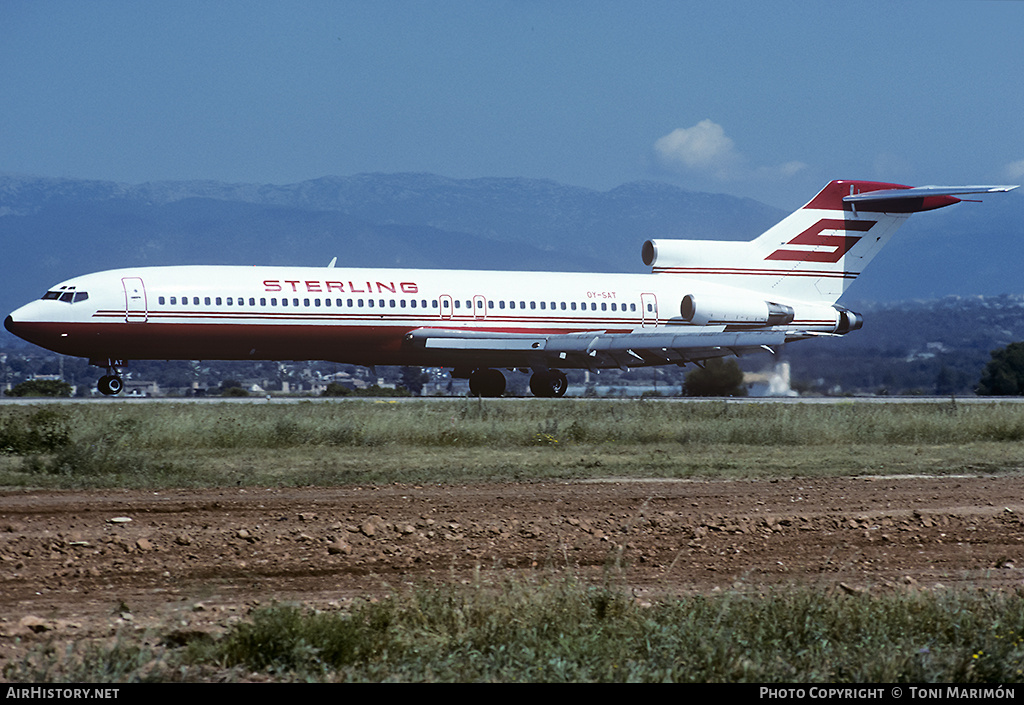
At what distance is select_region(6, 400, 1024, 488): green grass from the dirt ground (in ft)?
7.84

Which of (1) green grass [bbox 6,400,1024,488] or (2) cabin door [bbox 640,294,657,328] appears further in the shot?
(2) cabin door [bbox 640,294,657,328]

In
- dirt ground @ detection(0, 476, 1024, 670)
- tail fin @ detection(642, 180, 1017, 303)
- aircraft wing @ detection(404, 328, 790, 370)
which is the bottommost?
dirt ground @ detection(0, 476, 1024, 670)

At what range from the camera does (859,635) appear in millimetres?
8539

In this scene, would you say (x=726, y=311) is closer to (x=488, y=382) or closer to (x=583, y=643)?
(x=488, y=382)

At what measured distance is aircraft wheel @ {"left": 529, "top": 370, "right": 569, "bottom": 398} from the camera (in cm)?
4141

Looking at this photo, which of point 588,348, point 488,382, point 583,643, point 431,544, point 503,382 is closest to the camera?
point 583,643

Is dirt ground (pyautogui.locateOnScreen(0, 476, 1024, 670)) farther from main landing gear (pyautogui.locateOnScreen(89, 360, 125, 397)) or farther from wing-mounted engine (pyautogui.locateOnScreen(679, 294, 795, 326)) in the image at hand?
wing-mounted engine (pyautogui.locateOnScreen(679, 294, 795, 326))

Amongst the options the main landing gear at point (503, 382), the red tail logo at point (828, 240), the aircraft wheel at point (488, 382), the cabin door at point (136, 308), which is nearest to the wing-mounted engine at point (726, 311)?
the red tail logo at point (828, 240)

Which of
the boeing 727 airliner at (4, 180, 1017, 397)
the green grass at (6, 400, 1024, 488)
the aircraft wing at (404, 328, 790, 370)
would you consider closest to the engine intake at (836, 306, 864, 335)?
the boeing 727 airliner at (4, 180, 1017, 397)

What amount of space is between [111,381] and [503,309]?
12.6 meters

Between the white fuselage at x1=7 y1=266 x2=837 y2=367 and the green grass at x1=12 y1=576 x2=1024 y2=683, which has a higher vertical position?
the white fuselage at x1=7 y1=266 x2=837 y2=367

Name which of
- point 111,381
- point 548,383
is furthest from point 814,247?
point 111,381

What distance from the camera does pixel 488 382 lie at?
4144 cm

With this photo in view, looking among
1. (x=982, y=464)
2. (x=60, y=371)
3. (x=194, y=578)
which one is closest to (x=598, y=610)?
(x=194, y=578)
